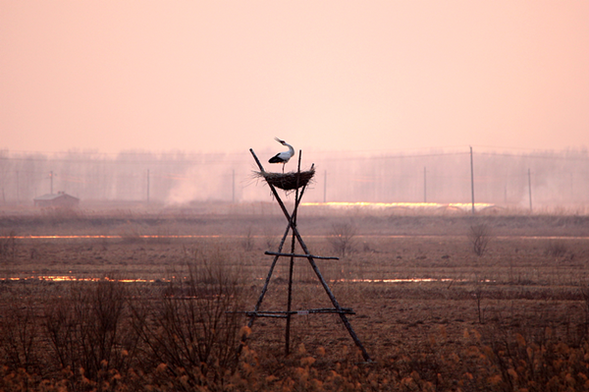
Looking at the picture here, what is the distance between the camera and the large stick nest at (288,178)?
27.2 ft

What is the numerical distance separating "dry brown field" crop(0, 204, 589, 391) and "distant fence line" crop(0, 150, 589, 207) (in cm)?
11469

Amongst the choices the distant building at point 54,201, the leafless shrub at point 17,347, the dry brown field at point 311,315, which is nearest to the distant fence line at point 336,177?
the distant building at point 54,201

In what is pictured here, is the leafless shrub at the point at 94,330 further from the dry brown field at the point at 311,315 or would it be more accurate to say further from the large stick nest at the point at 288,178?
the large stick nest at the point at 288,178

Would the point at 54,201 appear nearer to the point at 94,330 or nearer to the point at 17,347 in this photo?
the point at 17,347

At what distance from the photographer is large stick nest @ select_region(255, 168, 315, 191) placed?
830 cm

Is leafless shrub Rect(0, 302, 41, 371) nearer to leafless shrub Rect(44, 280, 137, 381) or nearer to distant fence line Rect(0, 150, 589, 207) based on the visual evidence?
leafless shrub Rect(44, 280, 137, 381)

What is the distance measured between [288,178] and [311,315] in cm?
653

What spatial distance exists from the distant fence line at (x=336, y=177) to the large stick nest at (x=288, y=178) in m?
134

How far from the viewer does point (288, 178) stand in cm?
834

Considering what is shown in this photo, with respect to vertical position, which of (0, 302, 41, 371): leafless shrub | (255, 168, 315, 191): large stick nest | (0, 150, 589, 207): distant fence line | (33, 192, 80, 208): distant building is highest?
(0, 150, 589, 207): distant fence line

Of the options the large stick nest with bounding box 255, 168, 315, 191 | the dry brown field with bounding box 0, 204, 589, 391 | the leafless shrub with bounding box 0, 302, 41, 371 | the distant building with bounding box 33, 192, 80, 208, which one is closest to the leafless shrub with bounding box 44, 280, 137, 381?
the dry brown field with bounding box 0, 204, 589, 391

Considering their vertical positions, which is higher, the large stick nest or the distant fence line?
the distant fence line

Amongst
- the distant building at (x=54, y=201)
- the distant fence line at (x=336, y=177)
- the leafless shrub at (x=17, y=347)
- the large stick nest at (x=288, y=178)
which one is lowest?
the leafless shrub at (x=17, y=347)

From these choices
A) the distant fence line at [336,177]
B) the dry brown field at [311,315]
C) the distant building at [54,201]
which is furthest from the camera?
the distant fence line at [336,177]
